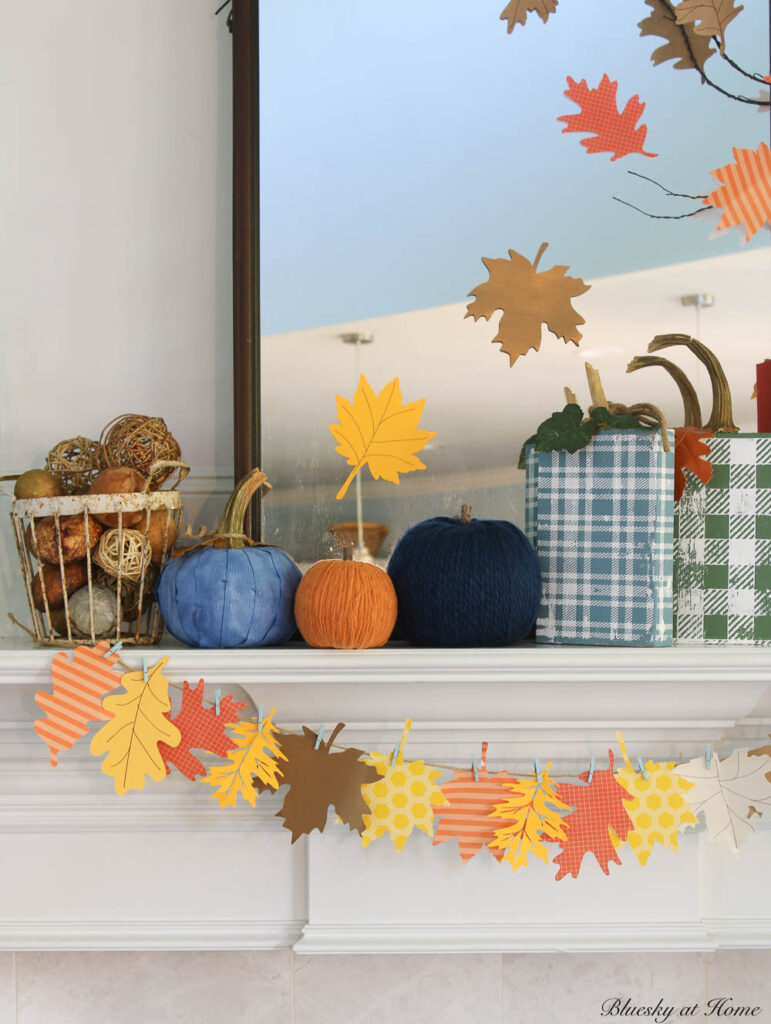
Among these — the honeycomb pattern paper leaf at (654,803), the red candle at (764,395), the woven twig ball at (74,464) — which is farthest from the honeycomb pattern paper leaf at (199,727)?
the red candle at (764,395)

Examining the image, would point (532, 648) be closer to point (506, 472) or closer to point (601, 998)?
point (506, 472)

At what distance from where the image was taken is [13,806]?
939 millimetres

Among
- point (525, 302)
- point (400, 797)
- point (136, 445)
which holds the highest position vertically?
point (525, 302)

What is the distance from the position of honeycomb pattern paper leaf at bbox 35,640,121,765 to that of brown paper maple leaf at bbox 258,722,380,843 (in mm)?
177

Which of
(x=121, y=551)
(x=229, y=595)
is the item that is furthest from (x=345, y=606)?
(x=121, y=551)

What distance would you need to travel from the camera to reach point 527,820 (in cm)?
85

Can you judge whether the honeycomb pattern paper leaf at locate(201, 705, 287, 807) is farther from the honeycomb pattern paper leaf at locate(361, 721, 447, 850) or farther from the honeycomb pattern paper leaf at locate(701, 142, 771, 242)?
the honeycomb pattern paper leaf at locate(701, 142, 771, 242)

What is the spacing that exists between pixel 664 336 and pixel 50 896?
2.82 ft

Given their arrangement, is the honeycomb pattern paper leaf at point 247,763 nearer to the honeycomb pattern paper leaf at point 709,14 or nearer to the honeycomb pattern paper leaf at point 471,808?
the honeycomb pattern paper leaf at point 471,808

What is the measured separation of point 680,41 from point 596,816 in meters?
0.82

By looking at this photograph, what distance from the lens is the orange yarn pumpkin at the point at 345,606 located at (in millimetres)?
777

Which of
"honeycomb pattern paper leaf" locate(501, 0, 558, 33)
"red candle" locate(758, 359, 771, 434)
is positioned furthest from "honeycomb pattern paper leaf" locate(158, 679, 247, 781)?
"honeycomb pattern paper leaf" locate(501, 0, 558, 33)

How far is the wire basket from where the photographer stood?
81 cm

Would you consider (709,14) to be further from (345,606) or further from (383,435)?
(345,606)
